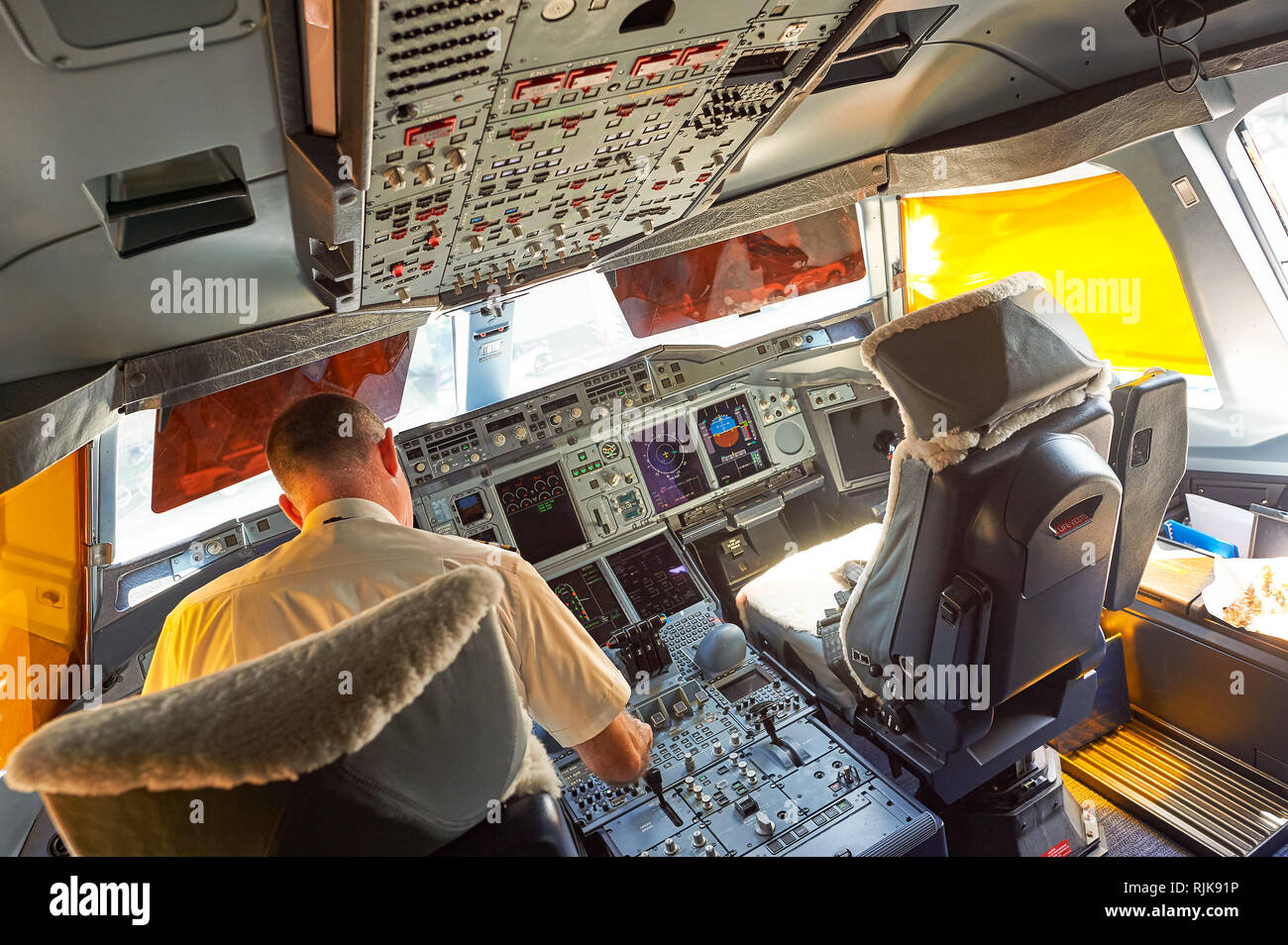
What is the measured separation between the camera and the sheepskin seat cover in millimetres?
629

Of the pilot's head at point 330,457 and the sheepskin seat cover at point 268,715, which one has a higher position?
the pilot's head at point 330,457

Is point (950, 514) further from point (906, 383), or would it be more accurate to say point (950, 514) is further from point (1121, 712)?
point (1121, 712)

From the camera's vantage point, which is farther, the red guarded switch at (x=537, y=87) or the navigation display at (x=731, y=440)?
the navigation display at (x=731, y=440)

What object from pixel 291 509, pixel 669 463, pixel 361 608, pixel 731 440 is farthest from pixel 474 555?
pixel 731 440

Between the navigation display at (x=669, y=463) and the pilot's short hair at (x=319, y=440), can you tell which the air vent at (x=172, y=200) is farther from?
the navigation display at (x=669, y=463)

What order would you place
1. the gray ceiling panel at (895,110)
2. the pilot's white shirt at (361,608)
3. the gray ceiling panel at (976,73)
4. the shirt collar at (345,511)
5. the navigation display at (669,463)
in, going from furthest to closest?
the navigation display at (669,463) < the gray ceiling panel at (895,110) < the gray ceiling panel at (976,73) < the shirt collar at (345,511) < the pilot's white shirt at (361,608)

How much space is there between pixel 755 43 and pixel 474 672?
1436 mm

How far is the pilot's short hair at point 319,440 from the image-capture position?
70.4 inches

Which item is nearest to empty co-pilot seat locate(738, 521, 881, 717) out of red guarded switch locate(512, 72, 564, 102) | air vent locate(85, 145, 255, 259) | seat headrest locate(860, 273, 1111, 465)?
seat headrest locate(860, 273, 1111, 465)

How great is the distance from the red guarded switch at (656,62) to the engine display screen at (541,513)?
7.35ft

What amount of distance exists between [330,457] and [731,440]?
248 cm

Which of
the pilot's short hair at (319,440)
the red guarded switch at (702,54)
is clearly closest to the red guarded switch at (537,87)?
the red guarded switch at (702,54)

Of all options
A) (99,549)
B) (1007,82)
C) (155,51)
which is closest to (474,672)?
(155,51)

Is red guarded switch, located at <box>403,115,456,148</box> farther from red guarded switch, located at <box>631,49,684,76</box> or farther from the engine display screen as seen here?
the engine display screen
